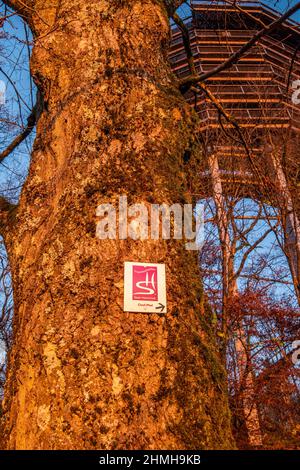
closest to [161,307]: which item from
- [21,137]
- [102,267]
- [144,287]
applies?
[144,287]

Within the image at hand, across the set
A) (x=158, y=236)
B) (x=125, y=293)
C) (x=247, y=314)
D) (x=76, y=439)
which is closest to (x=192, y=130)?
(x=158, y=236)

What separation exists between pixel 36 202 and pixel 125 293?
590 mm

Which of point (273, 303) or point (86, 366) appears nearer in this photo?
point (86, 366)

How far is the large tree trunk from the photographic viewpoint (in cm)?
105

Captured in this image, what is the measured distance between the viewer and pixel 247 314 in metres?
5.68

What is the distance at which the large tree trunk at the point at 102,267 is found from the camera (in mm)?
1048
